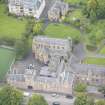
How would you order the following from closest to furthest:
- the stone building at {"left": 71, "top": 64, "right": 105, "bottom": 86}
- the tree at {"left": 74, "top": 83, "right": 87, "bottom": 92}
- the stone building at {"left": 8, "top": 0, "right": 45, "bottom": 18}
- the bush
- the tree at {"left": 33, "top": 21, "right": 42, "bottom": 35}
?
the tree at {"left": 74, "top": 83, "right": 87, "bottom": 92}
the stone building at {"left": 71, "top": 64, "right": 105, "bottom": 86}
the bush
the tree at {"left": 33, "top": 21, "right": 42, "bottom": 35}
the stone building at {"left": 8, "top": 0, "right": 45, "bottom": 18}

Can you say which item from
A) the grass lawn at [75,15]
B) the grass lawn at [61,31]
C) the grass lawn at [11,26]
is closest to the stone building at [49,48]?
the grass lawn at [61,31]

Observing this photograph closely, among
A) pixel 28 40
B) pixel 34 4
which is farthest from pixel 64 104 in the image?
pixel 34 4

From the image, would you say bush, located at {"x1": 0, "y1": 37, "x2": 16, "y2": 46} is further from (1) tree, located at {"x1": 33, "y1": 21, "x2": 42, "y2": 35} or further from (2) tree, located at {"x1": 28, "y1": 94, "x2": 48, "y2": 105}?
(2) tree, located at {"x1": 28, "y1": 94, "x2": 48, "y2": 105}

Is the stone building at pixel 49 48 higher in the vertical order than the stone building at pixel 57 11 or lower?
lower

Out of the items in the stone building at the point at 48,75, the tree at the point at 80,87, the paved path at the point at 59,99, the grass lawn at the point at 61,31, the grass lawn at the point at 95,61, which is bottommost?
the paved path at the point at 59,99

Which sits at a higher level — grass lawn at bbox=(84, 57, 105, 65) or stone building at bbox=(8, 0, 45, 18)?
stone building at bbox=(8, 0, 45, 18)

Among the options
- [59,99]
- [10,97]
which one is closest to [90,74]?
[59,99]

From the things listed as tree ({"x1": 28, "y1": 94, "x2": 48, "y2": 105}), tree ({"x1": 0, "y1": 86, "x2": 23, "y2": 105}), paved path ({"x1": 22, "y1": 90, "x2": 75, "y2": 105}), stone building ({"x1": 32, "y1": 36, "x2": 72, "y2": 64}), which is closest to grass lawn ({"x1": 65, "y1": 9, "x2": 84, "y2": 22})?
A: stone building ({"x1": 32, "y1": 36, "x2": 72, "y2": 64})

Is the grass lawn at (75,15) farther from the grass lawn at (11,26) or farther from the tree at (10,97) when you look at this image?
the tree at (10,97)
